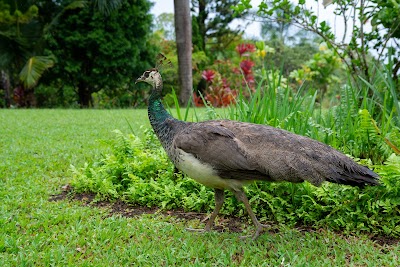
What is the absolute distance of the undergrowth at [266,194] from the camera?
349 centimetres

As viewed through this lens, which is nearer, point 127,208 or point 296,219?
point 296,219

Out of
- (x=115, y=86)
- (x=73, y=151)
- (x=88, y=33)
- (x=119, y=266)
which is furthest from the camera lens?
(x=115, y=86)

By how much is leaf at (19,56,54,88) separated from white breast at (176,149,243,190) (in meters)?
13.4

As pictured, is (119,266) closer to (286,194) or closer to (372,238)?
(286,194)

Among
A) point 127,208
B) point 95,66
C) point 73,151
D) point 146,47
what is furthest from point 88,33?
point 127,208

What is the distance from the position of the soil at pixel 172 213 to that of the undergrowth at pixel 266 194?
0.17ft

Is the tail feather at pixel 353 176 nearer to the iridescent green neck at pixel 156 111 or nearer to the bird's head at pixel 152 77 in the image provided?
the iridescent green neck at pixel 156 111

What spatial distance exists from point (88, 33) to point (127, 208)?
14.2 m

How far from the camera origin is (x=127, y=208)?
13.9 feet

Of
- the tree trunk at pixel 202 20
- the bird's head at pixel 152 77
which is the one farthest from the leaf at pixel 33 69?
the bird's head at pixel 152 77

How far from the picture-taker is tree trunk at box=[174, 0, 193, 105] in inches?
631

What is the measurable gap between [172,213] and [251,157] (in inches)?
47.3

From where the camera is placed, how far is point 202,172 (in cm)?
330

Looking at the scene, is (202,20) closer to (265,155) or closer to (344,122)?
(344,122)
